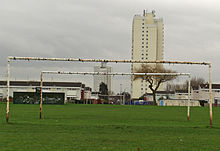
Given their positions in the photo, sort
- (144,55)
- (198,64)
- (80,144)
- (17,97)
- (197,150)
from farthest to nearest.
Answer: (144,55) < (17,97) < (198,64) < (80,144) < (197,150)

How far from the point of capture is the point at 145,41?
171125mm

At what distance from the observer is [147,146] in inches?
377

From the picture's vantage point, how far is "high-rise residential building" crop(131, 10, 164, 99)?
169750mm

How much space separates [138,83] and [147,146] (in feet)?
532

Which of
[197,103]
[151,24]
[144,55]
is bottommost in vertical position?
[197,103]

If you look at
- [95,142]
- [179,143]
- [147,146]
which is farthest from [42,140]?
[179,143]

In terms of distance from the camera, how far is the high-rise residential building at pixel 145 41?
170 metres

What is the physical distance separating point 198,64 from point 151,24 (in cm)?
15544

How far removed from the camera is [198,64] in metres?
19.0

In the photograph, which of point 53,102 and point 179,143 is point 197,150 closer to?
point 179,143

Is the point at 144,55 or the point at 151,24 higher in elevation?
the point at 151,24

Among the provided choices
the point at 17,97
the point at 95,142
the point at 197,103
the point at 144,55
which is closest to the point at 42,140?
the point at 95,142

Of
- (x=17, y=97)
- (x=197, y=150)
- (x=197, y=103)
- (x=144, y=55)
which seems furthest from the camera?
(x=144, y=55)

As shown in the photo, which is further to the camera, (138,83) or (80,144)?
(138,83)
